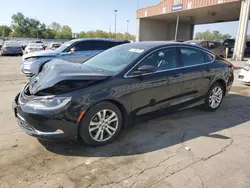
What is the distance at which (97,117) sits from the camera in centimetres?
317

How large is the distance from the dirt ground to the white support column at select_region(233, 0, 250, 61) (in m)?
14.9

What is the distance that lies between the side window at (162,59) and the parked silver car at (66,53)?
3.98 meters

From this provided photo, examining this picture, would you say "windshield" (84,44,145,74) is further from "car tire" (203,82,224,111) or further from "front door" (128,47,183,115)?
"car tire" (203,82,224,111)

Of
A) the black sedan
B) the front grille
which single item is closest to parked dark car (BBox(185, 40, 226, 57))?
the black sedan

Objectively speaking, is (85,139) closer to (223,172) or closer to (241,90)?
(223,172)

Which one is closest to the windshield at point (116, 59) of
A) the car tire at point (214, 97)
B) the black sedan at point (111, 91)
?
the black sedan at point (111, 91)

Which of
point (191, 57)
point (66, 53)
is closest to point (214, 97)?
point (191, 57)

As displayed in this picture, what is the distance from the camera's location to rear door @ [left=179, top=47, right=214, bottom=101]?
4234 mm

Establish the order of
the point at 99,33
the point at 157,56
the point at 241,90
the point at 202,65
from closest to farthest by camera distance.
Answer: the point at 157,56
the point at 202,65
the point at 241,90
the point at 99,33

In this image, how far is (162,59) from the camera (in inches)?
154

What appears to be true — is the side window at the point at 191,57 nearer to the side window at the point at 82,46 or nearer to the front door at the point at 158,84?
the front door at the point at 158,84

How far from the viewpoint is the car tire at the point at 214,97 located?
480 centimetres

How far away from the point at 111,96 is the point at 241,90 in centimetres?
568

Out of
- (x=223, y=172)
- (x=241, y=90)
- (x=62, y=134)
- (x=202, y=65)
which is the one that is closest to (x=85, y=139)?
(x=62, y=134)
